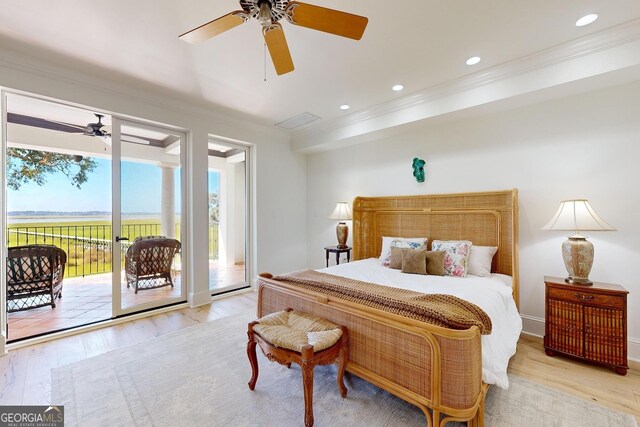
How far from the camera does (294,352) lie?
1700 millimetres

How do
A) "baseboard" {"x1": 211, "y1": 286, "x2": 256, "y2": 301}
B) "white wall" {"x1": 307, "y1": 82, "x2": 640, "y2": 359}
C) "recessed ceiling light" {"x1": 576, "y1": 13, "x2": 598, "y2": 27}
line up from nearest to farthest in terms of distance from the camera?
"recessed ceiling light" {"x1": 576, "y1": 13, "x2": 598, "y2": 27}, "white wall" {"x1": 307, "y1": 82, "x2": 640, "y2": 359}, "baseboard" {"x1": 211, "y1": 286, "x2": 256, "y2": 301}

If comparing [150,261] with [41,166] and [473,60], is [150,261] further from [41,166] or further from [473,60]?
[473,60]

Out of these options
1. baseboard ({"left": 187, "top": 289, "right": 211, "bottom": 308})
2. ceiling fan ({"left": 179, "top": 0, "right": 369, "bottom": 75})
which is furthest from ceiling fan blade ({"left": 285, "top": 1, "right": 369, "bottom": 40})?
baseboard ({"left": 187, "top": 289, "right": 211, "bottom": 308})

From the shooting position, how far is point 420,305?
1.68m

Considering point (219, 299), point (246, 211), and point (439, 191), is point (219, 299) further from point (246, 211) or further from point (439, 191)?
point (439, 191)

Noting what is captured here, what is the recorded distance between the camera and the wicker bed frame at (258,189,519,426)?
1431 millimetres

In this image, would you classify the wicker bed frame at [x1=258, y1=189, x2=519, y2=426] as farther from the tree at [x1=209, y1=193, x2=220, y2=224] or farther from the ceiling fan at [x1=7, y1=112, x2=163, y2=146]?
the ceiling fan at [x1=7, y1=112, x2=163, y2=146]

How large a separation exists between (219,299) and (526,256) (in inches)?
159

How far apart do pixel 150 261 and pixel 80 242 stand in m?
2.51

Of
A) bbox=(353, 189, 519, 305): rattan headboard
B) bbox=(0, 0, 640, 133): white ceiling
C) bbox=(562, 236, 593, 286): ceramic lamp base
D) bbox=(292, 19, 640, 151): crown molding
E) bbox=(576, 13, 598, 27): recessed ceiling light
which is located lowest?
bbox=(562, 236, 593, 286): ceramic lamp base

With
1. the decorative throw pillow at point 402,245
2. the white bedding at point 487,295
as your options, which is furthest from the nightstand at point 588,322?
the decorative throw pillow at point 402,245

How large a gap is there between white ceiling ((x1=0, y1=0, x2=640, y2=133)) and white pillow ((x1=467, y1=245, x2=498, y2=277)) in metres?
1.90

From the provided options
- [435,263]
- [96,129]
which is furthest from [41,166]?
[435,263]

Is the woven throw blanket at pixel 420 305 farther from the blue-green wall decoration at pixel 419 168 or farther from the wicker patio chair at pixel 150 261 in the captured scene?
the wicker patio chair at pixel 150 261
